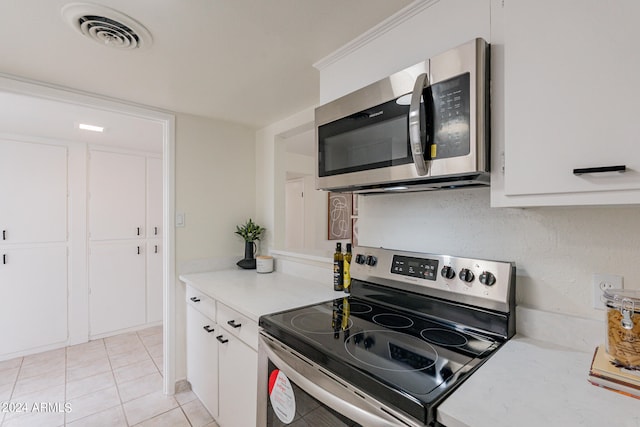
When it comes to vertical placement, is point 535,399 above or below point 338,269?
below

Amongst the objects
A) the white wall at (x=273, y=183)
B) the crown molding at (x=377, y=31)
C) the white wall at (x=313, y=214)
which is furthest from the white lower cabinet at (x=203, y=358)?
the white wall at (x=313, y=214)

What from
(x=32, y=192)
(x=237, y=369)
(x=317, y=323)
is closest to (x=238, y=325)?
(x=237, y=369)

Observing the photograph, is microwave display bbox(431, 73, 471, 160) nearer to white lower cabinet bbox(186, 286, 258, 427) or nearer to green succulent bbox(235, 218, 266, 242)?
white lower cabinet bbox(186, 286, 258, 427)

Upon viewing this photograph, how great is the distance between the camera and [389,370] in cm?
82

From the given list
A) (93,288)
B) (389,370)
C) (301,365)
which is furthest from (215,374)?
(93,288)

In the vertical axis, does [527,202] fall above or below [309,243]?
above

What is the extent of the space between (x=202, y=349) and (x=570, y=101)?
2.23 m

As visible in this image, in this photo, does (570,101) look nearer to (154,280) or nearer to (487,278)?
(487,278)

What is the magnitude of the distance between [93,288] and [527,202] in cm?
405

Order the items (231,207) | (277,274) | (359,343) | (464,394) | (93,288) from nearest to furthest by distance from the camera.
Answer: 1. (464,394)
2. (359,343)
3. (277,274)
4. (231,207)
5. (93,288)

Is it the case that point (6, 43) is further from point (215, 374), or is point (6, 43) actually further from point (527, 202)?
point (527, 202)

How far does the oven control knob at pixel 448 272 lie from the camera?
1.18 meters

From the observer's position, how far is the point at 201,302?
6.64ft

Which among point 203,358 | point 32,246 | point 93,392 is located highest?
point 32,246
